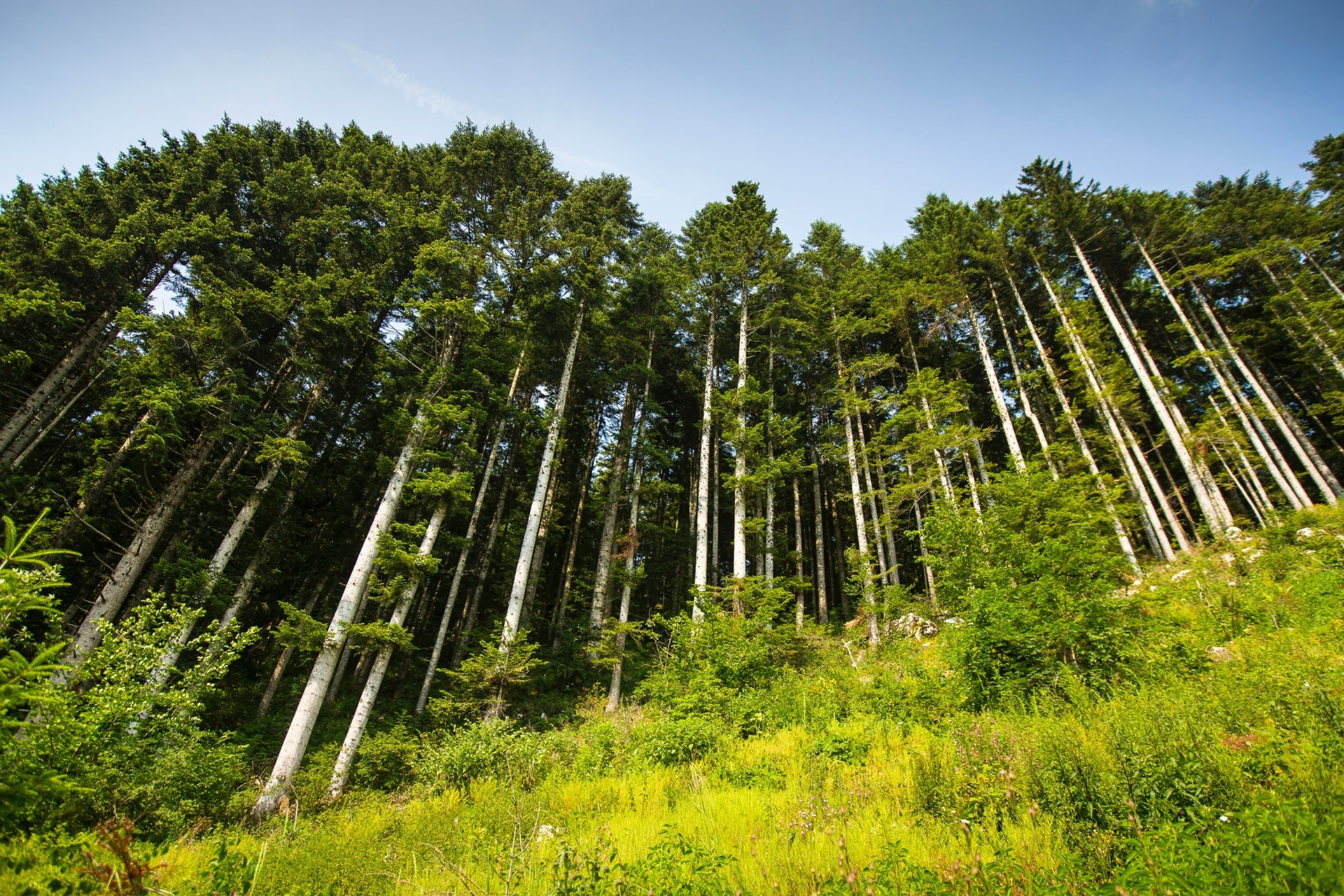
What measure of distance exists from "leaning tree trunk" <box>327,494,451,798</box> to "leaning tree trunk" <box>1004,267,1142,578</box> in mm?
17097

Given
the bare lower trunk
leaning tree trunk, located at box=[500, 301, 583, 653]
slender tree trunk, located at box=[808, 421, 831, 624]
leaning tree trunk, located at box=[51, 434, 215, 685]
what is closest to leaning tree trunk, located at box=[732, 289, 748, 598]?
the bare lower trunk

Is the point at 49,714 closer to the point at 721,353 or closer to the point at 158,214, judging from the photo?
the point at 158,214

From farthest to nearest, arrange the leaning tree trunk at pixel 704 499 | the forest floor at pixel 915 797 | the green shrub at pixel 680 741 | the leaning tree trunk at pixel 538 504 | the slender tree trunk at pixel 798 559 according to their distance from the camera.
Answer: the slender tree trunk at pixel 798 559
the leaning tree trunk at pixel 704 499
the leaning tree trunk at pixel 538 504
the green shrub at pixel 680 741
the forest floor at pixel 915 797

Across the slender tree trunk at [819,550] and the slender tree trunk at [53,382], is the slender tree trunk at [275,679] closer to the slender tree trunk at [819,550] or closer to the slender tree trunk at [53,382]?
the slender tree trunk at [53,382]

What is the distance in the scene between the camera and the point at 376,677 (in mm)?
11219

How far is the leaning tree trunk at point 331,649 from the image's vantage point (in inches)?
377

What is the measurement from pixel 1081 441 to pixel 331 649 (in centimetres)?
Result: 2517

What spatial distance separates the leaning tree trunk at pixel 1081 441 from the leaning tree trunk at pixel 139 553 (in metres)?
24.3

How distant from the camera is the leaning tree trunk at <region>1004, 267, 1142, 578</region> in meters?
13.6

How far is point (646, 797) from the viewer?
635cm

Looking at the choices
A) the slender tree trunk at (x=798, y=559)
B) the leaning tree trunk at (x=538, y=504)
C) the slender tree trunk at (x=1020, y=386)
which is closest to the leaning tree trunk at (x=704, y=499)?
the slender tree trunk at (x=798, y=559)

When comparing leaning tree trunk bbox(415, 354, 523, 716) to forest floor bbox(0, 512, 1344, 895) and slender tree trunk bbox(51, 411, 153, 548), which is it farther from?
slender tree trunk bbox(51, 411, 153, 548)

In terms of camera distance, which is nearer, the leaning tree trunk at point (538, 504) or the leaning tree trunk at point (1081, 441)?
the leaning tree trunk at point (538, 504)

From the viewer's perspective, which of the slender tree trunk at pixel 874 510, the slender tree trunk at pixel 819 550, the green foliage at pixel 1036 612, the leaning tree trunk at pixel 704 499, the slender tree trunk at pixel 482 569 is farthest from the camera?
the slender tree trunk at pixel 819 550
